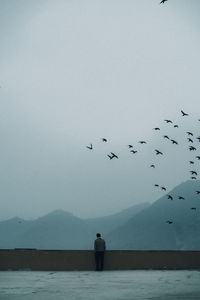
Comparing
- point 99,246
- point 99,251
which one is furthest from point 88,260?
point 99,246

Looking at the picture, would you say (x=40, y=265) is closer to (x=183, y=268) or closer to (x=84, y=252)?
(x=84, y=252)

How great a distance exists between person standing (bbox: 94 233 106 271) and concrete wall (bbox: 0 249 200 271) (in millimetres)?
517

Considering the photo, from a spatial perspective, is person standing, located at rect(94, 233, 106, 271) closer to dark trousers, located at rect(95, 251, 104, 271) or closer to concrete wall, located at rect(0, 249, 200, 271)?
dark trousers, located at rect(95, 251, 104, 271)

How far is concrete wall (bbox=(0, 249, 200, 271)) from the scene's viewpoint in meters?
19.7

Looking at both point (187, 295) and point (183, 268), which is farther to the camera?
point (183, 268)

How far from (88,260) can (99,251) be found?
0.99m

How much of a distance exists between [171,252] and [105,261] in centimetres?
286

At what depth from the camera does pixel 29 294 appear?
30.5ft

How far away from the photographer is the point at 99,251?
1930cm

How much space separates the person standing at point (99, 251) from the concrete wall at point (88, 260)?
0.52 m

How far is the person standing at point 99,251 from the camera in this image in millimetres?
19219

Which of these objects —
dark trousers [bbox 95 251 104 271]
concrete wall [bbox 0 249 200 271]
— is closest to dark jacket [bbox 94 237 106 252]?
dark trousers [bbox 95 251 104 271]

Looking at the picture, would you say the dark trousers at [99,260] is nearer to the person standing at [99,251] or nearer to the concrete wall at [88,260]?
the person standing at [99,251]

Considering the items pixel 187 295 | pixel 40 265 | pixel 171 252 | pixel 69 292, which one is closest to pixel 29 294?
pixel 69 292
